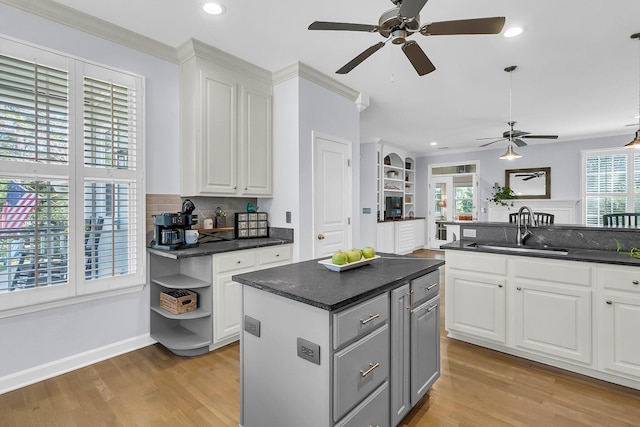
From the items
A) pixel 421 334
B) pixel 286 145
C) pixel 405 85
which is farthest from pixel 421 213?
pixel 421 334

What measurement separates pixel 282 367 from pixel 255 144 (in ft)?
8.34

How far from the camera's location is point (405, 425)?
1.87 meters

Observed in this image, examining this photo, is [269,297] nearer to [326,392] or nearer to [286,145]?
[326,392]

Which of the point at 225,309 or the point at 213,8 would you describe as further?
the point at 225,309

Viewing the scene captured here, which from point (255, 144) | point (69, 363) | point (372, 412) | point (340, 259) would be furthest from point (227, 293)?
point (372, 412)

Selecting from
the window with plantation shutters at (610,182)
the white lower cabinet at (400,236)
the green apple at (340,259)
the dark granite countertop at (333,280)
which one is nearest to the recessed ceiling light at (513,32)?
the dark granite countertop at (333,280)

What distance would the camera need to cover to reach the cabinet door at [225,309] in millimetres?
2799

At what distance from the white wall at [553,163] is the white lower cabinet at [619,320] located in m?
5.86

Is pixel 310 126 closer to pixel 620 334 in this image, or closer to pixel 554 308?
pixel 554 308

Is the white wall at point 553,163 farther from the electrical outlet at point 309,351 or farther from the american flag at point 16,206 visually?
the american flag at point 16,206

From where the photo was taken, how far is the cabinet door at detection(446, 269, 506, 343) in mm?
2732

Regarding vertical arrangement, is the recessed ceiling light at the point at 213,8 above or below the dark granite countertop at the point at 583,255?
above

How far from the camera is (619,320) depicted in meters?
2.24

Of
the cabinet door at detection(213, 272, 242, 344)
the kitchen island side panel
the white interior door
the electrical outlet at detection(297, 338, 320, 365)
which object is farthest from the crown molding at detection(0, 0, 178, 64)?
the electrical outlet at detection(297, 338, 320, 365)
